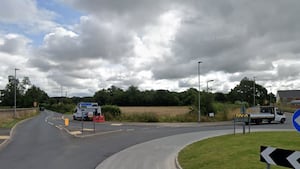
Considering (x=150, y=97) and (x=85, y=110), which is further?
(x=150, y=97)

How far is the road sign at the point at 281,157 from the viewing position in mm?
6285

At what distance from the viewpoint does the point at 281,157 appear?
6.62 m

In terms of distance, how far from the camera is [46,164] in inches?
540

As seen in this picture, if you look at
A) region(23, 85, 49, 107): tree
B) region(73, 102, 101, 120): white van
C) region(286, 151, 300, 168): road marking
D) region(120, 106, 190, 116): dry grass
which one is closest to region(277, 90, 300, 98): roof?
region(120, 106, 190, 116): dry grass

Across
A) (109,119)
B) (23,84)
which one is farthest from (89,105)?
(23,84)

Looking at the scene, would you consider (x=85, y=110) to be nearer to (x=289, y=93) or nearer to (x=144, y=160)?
(x=144, y=160)

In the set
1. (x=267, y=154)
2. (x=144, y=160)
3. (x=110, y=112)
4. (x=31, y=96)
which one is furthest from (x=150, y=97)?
(x=267, y=154)

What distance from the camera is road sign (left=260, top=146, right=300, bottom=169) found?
6.29m

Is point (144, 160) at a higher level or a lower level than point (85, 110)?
lower

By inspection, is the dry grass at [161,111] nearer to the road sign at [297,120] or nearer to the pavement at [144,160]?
the pavement at [144,160]

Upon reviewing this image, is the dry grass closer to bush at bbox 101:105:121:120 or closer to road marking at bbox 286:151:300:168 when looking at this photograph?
bush at bbox 101:105:121:120

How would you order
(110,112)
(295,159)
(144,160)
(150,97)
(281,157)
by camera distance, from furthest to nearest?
(150,97)
(110,112)
(144,160)
(281,157)
(295,159)

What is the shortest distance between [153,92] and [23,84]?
6051cm

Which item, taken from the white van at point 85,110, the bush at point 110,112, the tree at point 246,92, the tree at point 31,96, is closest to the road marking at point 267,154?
the white van at point 85,110
